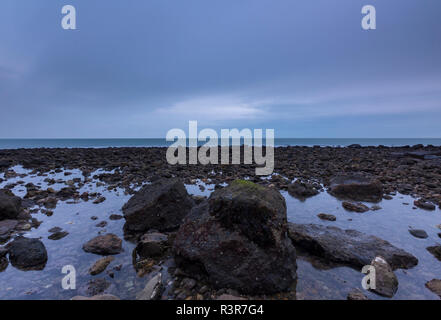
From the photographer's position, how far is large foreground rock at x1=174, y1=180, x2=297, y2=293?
405cm

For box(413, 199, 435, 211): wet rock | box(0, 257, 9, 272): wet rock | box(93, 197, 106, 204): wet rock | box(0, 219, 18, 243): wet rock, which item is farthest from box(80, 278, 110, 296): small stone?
box(413, 199, 435, 211): wet rock

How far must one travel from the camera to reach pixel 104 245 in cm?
547

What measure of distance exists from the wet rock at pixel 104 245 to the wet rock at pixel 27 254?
33.5 inches

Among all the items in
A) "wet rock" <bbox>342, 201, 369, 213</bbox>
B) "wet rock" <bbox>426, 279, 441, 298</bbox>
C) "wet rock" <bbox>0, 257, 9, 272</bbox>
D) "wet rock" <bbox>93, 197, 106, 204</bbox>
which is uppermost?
"wet rock" <bbox>93, 197, 106, 204</bbox>

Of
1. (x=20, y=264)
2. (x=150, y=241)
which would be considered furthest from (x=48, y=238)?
(x=150, y=241)

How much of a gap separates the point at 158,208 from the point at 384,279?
223 inches

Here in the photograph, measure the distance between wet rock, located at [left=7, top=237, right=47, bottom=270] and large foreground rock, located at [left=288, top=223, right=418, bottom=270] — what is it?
5.87m

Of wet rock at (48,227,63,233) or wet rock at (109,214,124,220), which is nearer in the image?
wet rock at (48,227,63,233)

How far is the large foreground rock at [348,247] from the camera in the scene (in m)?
4.84

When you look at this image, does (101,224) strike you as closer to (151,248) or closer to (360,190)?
(151,248)

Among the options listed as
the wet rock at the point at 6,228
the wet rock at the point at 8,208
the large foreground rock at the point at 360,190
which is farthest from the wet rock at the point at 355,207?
the wet rock at the point at 8,208

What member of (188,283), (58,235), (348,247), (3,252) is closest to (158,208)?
(58,235)

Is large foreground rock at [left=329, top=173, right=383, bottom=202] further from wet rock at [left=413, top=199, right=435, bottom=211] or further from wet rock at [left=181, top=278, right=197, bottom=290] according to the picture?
wet rock at [left=181, top=278, right=197, bottom=290]

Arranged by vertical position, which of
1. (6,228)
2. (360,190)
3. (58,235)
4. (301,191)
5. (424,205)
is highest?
(360,190)
